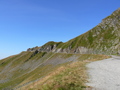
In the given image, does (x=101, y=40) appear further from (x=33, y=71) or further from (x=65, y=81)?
(x=65, y=81)

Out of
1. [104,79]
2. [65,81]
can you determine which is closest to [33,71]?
[104,79]

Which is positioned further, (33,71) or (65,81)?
(33,71)

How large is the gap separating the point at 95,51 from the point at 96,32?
34.2m

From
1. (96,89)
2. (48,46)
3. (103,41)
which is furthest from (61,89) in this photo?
(48,46)

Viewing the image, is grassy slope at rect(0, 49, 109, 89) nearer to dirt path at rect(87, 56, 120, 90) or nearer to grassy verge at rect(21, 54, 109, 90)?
grassy verge at rect(21, 54, 109, 90)

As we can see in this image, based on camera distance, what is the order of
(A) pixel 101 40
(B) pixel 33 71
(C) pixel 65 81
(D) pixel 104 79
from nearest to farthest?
(C) pixel 65 81 < (D) pixel 104 79 < (B) pixel 33 71 < (A) pixel 101 40

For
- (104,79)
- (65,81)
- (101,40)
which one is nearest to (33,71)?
(101,40)

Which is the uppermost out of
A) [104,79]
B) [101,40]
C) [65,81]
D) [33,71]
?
[101,40]

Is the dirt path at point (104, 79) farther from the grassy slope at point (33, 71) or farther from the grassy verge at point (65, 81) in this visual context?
the grassy slope at point (33, 71)

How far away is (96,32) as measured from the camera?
135 metres

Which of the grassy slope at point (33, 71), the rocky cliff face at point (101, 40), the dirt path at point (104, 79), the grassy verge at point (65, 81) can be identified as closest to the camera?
the grassy verge at point (65, 81)

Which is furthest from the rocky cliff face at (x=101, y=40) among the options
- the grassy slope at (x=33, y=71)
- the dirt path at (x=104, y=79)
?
the dirt path at (x=104, y=79)

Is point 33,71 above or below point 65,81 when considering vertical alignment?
below

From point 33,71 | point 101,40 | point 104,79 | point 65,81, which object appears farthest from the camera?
point 101,40
